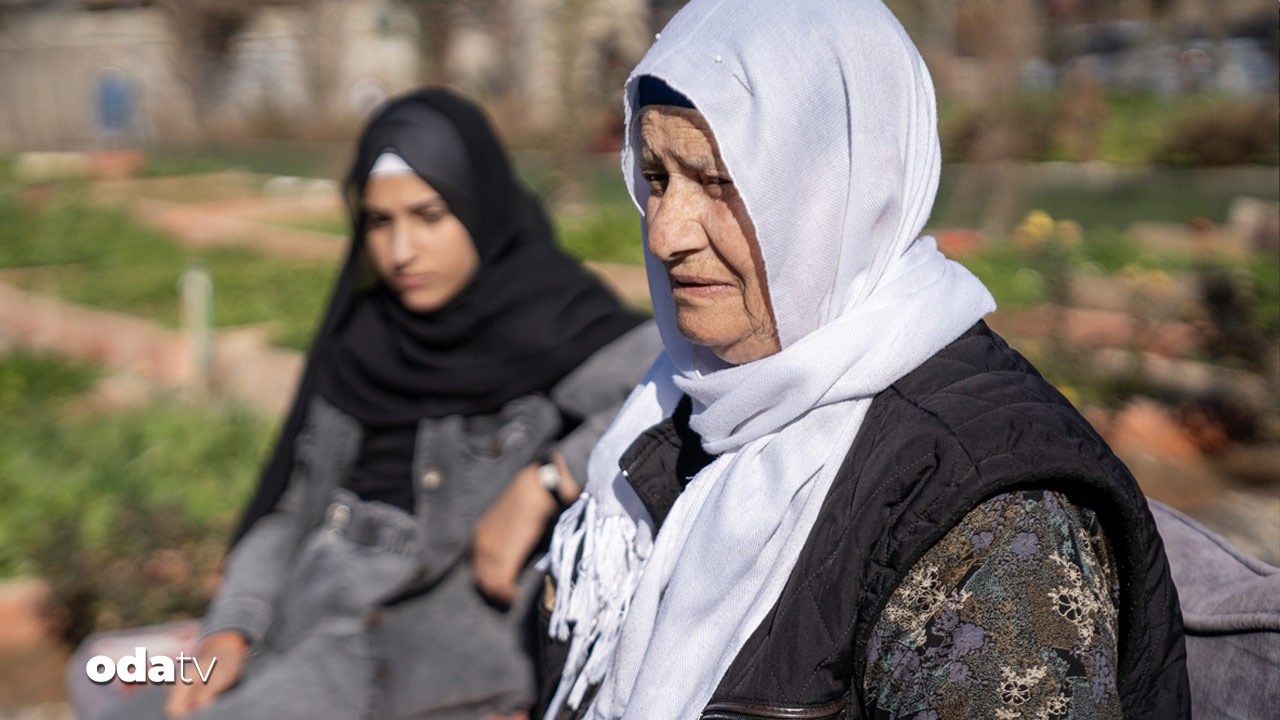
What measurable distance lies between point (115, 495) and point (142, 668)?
2286mm

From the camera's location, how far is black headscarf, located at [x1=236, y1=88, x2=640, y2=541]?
268 centimetres

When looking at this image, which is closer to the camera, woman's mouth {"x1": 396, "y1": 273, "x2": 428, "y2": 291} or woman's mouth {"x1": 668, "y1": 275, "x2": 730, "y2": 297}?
woman's mouth {"x1": 668, "y1": 275, "x2": 730, "y2": 297}

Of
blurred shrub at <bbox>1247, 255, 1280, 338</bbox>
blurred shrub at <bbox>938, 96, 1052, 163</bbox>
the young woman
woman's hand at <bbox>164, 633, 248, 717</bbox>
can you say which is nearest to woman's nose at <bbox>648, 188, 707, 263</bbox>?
the young woman

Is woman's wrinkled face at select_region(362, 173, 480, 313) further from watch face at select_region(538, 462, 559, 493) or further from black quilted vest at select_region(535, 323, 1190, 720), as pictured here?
black quilted vest at select_region(535, 323, 1190, 720)

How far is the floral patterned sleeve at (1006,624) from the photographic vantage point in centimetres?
123

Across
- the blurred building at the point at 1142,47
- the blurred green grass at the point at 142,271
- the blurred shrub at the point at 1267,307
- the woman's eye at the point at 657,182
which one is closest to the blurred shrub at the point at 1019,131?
the blurred building at the point at 1142,47

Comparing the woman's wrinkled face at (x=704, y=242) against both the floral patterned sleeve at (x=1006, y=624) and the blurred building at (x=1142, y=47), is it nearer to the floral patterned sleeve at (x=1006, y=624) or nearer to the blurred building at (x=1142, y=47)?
the floral patterned sleeve at (x=1006, y=624)

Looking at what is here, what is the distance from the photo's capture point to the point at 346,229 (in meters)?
13.3

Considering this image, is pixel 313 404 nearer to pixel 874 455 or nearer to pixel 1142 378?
pixel 874 455

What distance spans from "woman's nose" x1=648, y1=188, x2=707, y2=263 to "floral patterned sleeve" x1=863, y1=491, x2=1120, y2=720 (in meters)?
0.52

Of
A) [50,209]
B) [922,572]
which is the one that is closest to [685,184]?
[922,572]

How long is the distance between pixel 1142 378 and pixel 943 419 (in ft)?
14.9

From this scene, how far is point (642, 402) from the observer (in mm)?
1904

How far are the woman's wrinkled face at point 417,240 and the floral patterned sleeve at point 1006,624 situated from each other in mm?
1665
